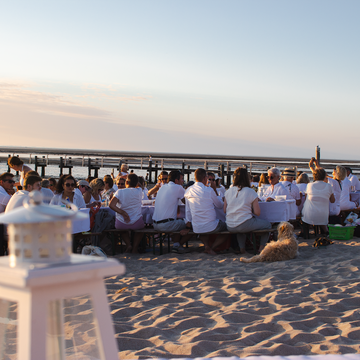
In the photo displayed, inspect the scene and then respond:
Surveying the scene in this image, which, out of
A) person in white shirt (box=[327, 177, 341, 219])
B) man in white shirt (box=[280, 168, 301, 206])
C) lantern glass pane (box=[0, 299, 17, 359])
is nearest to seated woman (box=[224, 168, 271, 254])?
man in white shirt (box=[280, 168, 301, 206])

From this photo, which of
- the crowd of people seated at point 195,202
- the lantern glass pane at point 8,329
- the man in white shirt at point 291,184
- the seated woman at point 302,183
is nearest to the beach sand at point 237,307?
the crowd of people seated at point 195,202

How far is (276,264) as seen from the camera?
574cm

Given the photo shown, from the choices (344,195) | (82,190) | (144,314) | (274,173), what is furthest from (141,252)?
(344,195)

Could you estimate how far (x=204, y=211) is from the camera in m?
6.82

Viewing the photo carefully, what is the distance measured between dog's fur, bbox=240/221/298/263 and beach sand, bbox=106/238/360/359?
0.15 meters

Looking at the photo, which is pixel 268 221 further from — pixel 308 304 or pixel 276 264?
pixel 308 304

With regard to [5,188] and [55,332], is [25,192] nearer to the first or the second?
[5,188]

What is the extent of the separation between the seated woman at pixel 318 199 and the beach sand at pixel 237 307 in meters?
1.73

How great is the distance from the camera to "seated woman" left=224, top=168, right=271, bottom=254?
654 centimetres

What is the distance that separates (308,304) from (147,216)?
14.2ft

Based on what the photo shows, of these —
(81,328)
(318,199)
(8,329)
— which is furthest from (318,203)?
(8,329)

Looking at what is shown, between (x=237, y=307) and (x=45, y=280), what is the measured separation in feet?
9.73

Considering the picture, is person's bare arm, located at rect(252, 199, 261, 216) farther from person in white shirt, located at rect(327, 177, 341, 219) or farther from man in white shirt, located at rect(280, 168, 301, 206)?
person in white shirt, located at rect(327, 177, 341, 219)

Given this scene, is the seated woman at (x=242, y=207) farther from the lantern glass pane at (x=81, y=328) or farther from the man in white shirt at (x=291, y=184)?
the lantern glass pane at (x=81, y=328)
